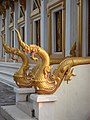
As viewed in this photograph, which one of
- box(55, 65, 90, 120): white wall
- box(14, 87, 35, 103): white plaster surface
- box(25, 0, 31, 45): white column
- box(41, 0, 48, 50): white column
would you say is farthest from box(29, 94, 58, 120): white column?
box(25, 0, 31, 45): white column

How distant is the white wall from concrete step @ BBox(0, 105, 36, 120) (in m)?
0.58

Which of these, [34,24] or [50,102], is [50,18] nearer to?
[34,24]

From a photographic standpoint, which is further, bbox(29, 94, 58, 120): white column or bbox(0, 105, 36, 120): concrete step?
bbox(0, 105, 36, 120): concrete step

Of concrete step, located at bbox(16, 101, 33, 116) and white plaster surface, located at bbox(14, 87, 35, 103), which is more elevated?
white plaster surface, located at bbox(14, 87, 35, 103)

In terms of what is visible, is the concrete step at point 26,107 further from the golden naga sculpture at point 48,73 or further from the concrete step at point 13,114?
the golden naga sculpture at point 48,73

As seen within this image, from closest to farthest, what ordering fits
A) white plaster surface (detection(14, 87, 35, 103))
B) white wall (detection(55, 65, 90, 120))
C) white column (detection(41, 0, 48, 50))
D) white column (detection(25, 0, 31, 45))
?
white wall (detection(55, 65, 90, 120)), white plaster surface (detection(14, 87, 35, 103)), white column (detection(41, 0, 48, 50)), white column (detection(25, 0, 31, 45))

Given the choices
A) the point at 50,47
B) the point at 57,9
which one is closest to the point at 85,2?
the point at 57,9

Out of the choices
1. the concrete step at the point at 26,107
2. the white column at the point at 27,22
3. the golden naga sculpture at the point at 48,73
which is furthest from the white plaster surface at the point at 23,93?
the white column at the point at 27,22

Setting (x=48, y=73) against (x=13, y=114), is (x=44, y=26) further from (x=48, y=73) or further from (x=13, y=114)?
(x=48, y=73)

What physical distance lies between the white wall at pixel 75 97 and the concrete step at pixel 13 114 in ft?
1.91

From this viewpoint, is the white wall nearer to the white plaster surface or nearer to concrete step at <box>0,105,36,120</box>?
concrete step at <box>0,105,36,120</box>

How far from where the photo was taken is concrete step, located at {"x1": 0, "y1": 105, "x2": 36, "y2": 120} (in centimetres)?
543

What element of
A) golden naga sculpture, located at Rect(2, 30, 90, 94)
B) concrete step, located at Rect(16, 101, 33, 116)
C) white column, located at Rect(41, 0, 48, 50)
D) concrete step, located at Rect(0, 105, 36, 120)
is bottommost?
concrete step, located at Rect(0, 105, 36, 120)

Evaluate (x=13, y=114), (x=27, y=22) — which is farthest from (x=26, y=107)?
(x=27, y=22)
